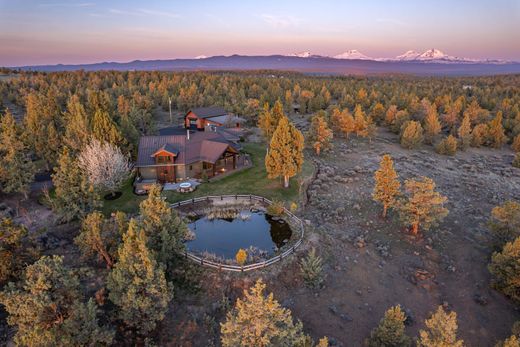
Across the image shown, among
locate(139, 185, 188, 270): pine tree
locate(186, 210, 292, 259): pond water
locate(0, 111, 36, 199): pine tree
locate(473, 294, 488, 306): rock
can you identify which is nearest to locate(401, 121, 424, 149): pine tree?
locate(186, 210, 292, 259): pond water

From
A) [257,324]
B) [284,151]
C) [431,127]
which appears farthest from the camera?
[431,127]

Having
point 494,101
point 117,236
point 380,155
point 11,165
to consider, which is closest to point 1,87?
point 11,165

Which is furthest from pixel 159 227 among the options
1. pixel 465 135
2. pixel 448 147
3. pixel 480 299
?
pixel 465 135

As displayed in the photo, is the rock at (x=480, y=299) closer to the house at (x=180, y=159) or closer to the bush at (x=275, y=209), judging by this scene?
the bush at (x=275, y=209)

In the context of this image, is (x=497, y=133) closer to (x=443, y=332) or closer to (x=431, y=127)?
(x=431, y=127)

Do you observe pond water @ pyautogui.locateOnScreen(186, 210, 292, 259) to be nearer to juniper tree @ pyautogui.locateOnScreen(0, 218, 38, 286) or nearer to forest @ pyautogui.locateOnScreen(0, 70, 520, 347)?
forest @ pyautogui.locateOnScreen(0, 70, 520, 347)
